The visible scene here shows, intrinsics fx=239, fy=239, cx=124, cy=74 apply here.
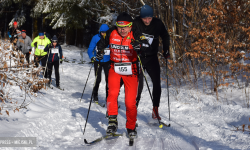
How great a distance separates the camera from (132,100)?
392 centimetres

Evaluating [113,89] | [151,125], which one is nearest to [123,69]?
[113,89]

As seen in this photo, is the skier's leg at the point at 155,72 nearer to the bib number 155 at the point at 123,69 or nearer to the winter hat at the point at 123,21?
the bib number 155 at the point at 123,69

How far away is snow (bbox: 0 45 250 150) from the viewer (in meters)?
3.79

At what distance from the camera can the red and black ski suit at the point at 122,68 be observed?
3852 millimetres

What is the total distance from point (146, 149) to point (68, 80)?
922 cm

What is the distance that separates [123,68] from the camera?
3855 mm

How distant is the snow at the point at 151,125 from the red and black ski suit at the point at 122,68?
0.54m

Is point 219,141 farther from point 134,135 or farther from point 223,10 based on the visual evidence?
point 223,10

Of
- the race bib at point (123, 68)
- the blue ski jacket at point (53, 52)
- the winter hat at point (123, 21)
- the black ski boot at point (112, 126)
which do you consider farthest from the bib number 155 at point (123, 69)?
the blue ski jacket at point (53, 52)

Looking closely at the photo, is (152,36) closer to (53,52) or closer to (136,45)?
(136,45)

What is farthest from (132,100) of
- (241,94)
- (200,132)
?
(241,94)

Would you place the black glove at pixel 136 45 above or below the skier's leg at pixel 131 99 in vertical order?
above

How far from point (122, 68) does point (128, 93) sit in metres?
0.43

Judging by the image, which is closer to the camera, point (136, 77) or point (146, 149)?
point (146, 149)
